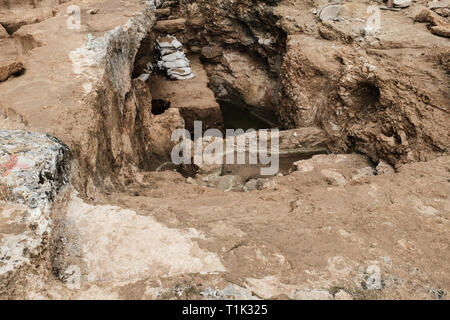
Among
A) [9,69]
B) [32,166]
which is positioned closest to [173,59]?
[9,69]

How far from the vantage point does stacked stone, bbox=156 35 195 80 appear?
6.55m

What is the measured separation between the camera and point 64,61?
136 inches

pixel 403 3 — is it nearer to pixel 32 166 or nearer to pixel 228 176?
pixel 228 176

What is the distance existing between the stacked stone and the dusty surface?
12.1 inches

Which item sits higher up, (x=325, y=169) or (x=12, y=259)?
(x=12, y=259)

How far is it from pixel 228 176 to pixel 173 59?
341cm

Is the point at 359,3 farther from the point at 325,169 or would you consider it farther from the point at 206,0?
the point at 325,169

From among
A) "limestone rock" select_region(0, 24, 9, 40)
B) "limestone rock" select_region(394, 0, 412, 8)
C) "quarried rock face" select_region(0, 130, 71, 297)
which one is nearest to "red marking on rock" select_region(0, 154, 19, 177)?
"quarried rock face" select_region(0, 130, 71, 297)

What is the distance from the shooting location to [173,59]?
6.67m

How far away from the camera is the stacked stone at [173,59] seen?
6547mm

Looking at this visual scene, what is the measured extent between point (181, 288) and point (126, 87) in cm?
309

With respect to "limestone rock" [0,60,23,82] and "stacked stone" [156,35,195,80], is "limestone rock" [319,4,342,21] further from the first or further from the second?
"limestone rock" [0,60,23,82]

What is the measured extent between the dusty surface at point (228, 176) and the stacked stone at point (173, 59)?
12.1 inches

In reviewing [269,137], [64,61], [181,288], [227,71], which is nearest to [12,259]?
[181,288]
